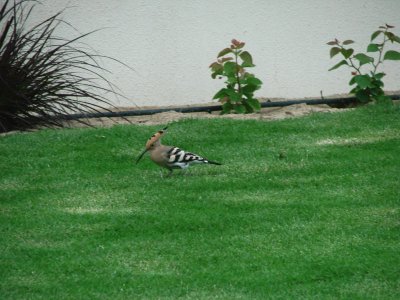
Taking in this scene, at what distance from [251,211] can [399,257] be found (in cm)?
161

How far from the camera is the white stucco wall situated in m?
12.8

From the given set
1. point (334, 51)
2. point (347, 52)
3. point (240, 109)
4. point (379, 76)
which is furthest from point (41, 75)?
point (379, 76)

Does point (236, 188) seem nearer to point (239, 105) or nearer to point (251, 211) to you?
point (251, 211)

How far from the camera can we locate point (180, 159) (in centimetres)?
943

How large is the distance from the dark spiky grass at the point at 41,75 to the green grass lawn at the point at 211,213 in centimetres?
65

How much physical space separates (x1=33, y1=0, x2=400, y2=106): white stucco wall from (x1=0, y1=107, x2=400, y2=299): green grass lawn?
173cm

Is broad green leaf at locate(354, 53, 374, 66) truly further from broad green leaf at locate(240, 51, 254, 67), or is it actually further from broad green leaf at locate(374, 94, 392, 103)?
broad green leaf at locate(240, 51, 254, 67)

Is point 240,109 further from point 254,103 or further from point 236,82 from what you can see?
point 236,82

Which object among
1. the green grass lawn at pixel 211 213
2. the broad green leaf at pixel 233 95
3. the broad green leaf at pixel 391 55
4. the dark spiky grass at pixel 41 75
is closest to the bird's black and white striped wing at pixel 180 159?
the green grass lawn at pixel 211 213

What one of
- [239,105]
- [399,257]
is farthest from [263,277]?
[239,105]

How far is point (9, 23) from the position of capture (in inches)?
464

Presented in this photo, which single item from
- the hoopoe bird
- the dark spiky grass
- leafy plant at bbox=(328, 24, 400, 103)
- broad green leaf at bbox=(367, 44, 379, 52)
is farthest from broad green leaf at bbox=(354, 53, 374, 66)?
the hoopoe bird

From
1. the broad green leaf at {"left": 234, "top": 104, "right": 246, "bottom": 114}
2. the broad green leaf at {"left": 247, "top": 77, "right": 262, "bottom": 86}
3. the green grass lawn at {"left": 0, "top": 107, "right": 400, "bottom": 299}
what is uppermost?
the broad green leaf at {"left": 247, "top": 77, "right": 262, "bottom": 86}

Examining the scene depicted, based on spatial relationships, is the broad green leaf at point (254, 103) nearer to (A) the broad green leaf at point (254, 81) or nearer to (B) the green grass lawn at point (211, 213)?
(A) the broad green leaf at point (254, 81)
